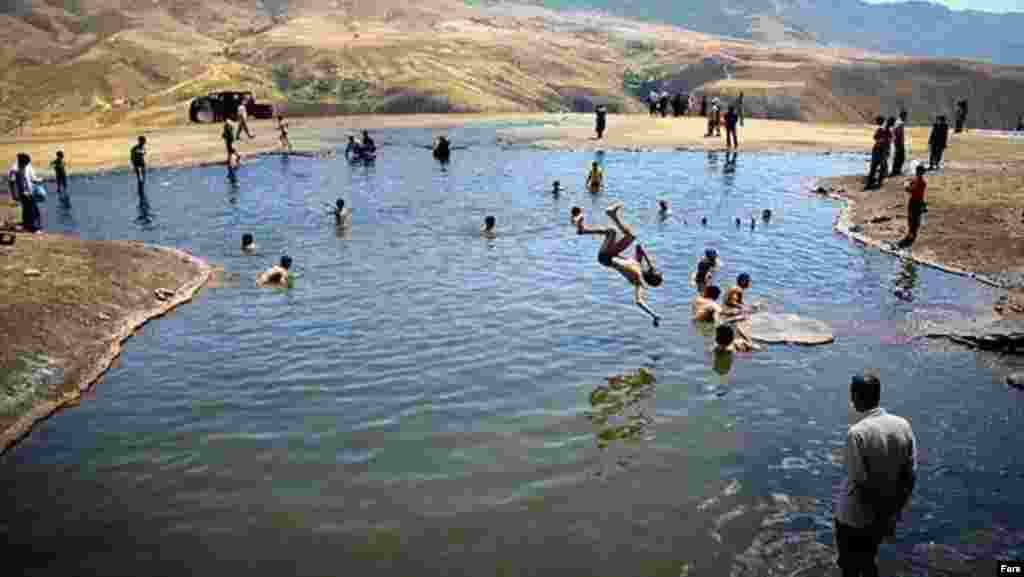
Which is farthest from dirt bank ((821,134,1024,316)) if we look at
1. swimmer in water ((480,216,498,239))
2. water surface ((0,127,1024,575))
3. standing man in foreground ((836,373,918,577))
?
standing man in foreground ((836,373,918,577))

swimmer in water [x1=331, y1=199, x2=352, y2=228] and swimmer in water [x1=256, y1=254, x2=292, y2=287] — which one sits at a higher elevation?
swimmer in water [x1=331, y1=199, x2=352, y2=228]

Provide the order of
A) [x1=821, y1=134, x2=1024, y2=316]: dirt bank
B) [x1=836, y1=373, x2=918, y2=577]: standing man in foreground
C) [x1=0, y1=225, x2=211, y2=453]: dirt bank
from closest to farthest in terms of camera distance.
A: [x1=836, y1=373, x2=918, y2=577]: standing man in foreground < [x1=0, y1=225, x2=211, y2=453]: dirt bank < [x1=821, y1=134, x2=1024, y2=316]: dirt bank

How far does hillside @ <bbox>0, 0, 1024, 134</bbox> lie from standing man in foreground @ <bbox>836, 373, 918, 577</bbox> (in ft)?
224

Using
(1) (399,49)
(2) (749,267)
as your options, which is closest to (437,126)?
(1) (399,49)

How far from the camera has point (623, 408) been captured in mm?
14438

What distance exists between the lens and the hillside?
77938 millimetres

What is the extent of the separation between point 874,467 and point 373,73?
84.7 metres

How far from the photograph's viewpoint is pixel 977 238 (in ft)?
80.8

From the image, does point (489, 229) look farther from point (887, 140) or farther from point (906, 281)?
point (887, 140)

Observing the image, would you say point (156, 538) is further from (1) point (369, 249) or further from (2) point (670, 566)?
(1) point (369, 249)

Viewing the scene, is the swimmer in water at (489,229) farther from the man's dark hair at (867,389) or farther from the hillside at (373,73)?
the hillside at (373,73)

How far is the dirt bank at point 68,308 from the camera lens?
1441cm

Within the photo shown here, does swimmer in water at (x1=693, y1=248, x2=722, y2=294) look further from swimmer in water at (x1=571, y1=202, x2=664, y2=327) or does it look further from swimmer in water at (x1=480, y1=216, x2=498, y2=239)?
swimmer in water at (x1=480, y1=216, x2=498, y2=239)

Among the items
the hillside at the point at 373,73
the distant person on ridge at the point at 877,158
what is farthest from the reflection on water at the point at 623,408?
the hillside at the point at 373,73
